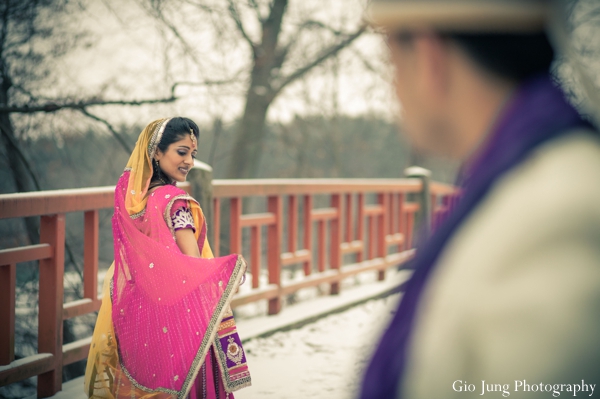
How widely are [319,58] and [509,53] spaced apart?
37.2 ft

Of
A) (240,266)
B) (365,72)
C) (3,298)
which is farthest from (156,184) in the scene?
(365,72)

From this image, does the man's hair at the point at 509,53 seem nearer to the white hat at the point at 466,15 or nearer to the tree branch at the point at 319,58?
the white hat at the point at 466,15

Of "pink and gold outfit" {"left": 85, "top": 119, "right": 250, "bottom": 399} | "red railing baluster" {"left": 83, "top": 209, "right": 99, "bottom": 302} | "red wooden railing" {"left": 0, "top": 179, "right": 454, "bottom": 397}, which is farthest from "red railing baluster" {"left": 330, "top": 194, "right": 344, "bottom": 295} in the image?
"pink and gold outfit" {"left": 85, "top": 119, "right": 250, "bottom": 399}

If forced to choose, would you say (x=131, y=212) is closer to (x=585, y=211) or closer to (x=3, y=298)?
(x=3, y=298)

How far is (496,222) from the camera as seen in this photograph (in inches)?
22.3

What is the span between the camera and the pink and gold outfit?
263 cm

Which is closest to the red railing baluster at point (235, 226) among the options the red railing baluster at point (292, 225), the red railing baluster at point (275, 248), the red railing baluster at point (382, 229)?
the red railing baluster at point (275, 248)

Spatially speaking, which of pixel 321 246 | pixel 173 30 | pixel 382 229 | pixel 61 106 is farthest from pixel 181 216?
pixel 173 30

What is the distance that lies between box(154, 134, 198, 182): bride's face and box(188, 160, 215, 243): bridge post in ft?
5.08

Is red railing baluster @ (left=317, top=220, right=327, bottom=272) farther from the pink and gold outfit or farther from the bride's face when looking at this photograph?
the bride's face

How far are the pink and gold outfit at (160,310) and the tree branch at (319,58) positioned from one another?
8519 millimetres

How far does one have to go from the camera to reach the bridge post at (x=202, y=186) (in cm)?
433

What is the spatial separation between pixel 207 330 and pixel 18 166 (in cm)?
518

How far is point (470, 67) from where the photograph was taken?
2.14 feet
